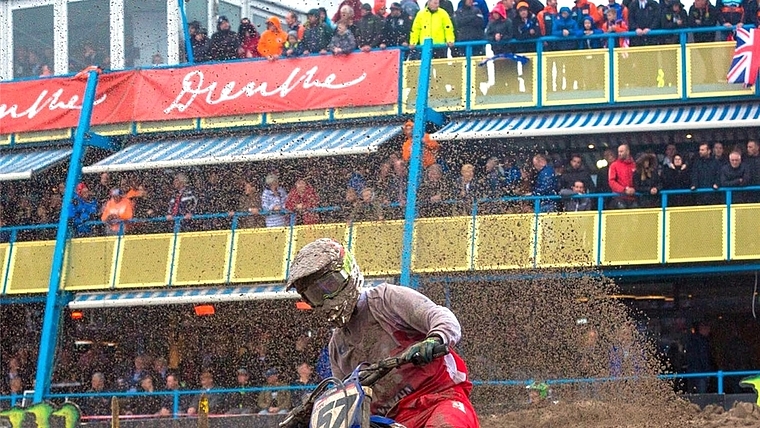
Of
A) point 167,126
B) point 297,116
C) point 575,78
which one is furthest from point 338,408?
point 167,126

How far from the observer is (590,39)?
19406 millimetres

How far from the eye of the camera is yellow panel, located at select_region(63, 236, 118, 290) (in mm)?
20969

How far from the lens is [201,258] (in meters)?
20.6

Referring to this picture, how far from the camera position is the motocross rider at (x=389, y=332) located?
5.32 m

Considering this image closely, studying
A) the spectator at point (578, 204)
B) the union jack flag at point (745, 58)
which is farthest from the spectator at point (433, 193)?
the union jack flag at point (745, 58)

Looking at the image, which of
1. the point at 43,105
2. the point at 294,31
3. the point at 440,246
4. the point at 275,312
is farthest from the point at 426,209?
the point at 43,105

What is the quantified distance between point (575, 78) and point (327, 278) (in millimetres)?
15501

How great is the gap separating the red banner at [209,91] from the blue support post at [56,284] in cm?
79

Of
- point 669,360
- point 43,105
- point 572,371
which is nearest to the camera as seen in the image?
point 572,371

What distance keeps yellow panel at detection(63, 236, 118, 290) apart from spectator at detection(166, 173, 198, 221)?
1.06 meters

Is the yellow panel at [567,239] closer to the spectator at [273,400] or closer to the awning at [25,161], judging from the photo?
the spectator at [273,400]

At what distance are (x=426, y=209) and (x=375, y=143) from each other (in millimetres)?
1413

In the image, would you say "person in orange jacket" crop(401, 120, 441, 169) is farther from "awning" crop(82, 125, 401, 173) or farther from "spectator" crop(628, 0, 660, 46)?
"spectator" crop(628, 0, 660, 46)

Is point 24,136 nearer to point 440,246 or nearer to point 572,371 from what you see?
point 440,246
